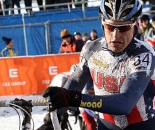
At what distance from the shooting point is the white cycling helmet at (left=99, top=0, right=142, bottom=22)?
2.49m

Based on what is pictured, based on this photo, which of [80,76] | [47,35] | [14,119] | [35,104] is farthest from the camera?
[47,35]

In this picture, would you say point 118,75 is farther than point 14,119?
No

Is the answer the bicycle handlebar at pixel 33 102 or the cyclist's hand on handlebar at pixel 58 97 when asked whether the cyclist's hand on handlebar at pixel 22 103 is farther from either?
the cyclist's hand on handlebar at pixel 58 97

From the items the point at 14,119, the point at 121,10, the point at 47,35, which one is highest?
the point at 121,10

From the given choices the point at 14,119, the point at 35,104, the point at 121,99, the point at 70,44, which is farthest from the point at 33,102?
the point at 70,44

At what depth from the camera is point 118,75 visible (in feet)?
8.70

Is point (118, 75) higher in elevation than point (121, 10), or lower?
lower

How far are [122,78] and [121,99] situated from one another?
0.42m

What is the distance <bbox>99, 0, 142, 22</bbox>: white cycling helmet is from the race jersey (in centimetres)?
25

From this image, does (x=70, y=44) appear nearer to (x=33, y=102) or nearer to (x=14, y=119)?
(x=14, y=119)

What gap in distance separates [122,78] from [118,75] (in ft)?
0.12

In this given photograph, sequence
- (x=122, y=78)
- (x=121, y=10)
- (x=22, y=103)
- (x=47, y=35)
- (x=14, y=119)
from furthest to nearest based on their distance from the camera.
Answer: (x=47, y=35), (x=14, y=119), (x=122, y=78), (x=121, y=10), (x=22, y=103)

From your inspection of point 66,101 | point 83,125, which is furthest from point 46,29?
point 66,101

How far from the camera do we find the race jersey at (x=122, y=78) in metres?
2.24
